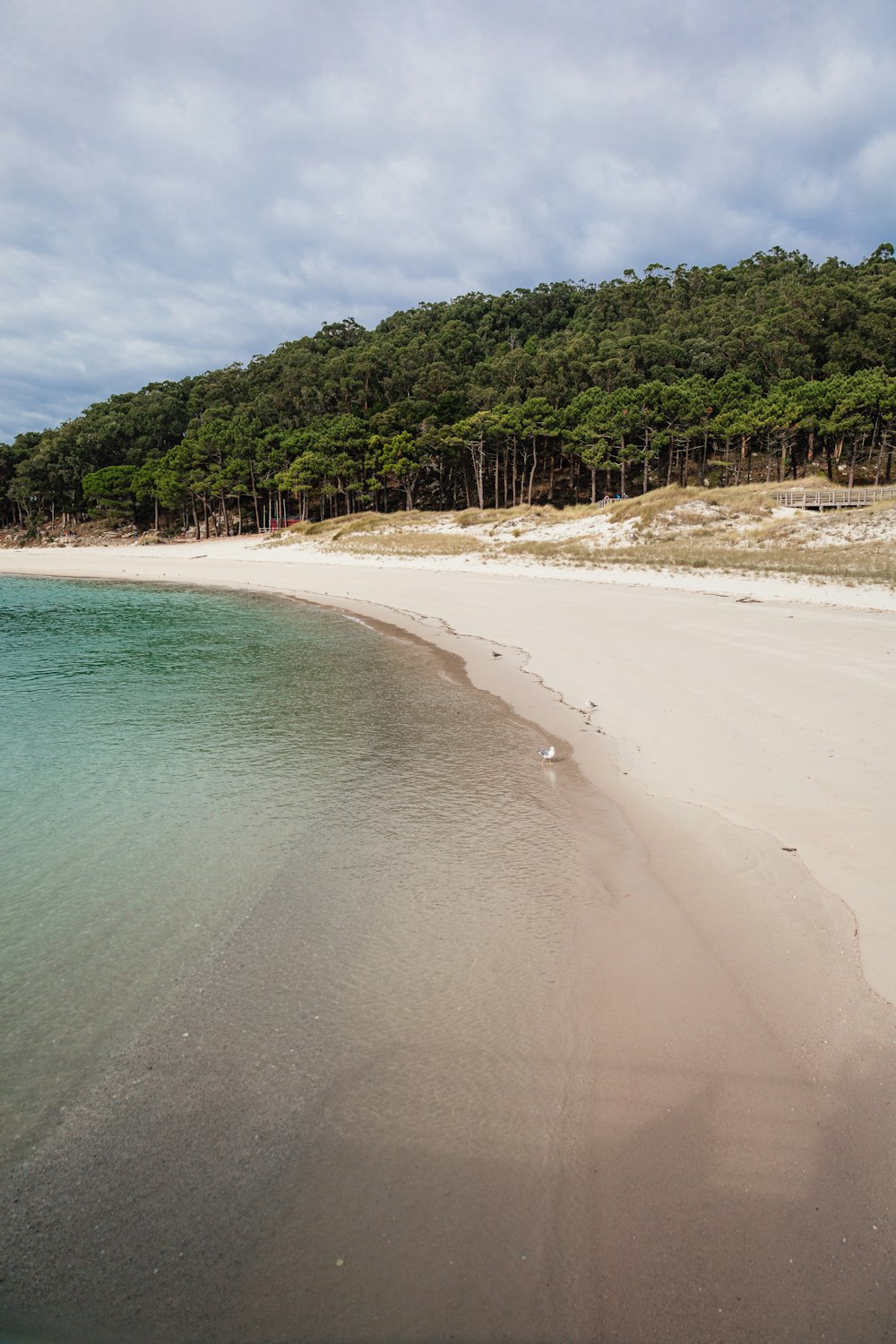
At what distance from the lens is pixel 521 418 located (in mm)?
62344

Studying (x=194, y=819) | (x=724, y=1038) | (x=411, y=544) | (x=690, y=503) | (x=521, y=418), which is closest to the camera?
(x=724, y=1038)

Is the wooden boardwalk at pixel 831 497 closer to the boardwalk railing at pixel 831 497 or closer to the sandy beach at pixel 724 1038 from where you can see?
the boardwalk railing at pixel 831 497

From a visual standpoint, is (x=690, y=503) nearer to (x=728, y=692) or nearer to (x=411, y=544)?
(x=411, y=544)

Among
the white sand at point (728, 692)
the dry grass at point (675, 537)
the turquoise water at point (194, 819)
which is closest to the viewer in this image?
the turquoise water at point (194, 819)

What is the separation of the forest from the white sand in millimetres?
44247

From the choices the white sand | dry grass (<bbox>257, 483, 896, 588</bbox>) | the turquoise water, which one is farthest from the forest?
the turquoise water

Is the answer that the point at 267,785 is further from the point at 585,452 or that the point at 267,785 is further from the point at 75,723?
the point at 585,452

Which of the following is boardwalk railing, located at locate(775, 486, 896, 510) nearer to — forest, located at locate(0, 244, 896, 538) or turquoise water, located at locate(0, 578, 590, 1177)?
forest, located at locate(0, 244, 896, 538)

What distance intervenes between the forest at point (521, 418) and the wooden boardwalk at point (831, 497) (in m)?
19.9

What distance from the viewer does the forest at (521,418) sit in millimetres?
61344

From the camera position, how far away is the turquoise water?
12.7 ft

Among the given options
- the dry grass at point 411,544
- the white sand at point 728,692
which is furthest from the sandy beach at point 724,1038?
the dry grass at point 411,544

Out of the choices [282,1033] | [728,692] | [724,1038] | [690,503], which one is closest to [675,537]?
[690,503]

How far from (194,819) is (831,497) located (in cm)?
4118
